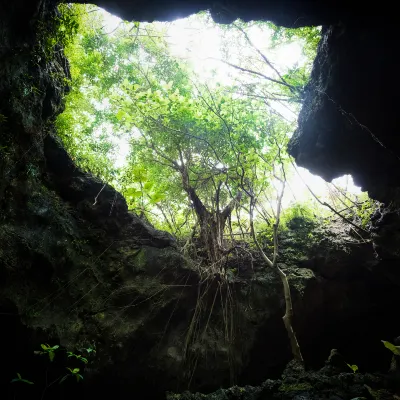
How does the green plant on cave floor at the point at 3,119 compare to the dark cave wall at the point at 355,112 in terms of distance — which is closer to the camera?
the green plant on cave floor at the point at 3,119

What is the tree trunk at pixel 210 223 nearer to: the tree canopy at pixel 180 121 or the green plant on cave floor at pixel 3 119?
the tree canopy at pixel 180 121

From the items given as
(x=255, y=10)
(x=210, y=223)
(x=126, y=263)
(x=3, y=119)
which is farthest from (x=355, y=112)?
(x=3, y=119)

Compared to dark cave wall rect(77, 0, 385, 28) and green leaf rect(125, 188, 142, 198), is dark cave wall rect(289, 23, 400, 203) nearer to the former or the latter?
dark cave wall rect(77, 0, 385, 28)

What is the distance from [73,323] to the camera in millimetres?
4137

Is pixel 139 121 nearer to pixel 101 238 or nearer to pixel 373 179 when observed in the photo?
pixel 101 238

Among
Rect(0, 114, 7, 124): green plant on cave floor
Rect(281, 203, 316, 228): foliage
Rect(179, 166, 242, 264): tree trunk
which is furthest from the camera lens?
Rect(281, 203, 316, 228): foliage

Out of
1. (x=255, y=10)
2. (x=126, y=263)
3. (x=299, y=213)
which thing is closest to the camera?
(x=255, y=10)

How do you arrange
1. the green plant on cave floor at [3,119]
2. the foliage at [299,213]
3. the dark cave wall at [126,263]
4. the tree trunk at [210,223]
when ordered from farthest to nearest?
the foliage at [299,213] < the tree trunk at [210,223] < the dark cave wall at [126,263] < the green plant on cave floor at [3,119]

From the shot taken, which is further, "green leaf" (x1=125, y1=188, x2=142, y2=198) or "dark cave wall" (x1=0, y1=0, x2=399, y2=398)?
"green leaf" (x1=125, y1=188, x2=142, y2=198)

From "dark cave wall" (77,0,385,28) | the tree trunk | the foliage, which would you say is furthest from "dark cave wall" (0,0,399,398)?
the foliage

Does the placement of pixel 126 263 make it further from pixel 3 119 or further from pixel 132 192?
pixel 3 119

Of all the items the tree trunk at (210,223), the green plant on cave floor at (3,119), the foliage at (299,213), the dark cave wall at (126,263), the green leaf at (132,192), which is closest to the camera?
the green plant on cave floor at (3,119)

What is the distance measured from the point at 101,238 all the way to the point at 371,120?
485cm

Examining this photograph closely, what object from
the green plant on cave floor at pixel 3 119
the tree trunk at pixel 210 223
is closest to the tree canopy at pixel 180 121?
the tree trunk at pixel 210 223
